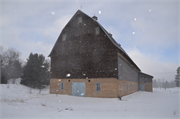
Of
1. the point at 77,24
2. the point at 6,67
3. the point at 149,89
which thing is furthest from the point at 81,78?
the point at 6,67

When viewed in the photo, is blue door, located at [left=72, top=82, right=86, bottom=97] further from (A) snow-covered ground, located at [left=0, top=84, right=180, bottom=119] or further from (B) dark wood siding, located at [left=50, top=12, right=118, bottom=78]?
(A) snow-covered ground, located at [left=0, top=84, right=180, bottom=119]

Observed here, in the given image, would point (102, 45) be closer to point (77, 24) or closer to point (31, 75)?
point (77, 24)

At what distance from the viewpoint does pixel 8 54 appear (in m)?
43.8

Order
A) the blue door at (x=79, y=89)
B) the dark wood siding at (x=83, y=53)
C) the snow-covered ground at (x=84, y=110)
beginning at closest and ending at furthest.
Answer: the snow-covered ground at (x=84, y=110) < the dark wood siding at (x=83, y=53) < the blue door at (x=79, y=89)

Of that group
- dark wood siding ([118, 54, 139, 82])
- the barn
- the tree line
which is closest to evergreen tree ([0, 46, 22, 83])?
the tree line

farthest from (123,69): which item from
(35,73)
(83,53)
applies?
(35,73)

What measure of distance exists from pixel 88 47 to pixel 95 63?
2.74 metres

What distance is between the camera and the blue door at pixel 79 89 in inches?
750

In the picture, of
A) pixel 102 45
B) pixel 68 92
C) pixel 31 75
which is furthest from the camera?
pixel 31 75

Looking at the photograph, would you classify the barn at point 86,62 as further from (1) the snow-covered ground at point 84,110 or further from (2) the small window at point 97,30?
(1) the snow-covered ground at point 84,110

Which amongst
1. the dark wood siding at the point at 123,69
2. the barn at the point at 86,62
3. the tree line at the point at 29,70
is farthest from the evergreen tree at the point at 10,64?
the dark wood siding at the point at 123,69

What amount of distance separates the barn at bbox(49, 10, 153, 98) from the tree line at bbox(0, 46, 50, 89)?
54.2 feet

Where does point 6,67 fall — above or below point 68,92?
above

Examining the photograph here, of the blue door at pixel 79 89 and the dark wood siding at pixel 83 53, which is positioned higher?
the dark wood siding at pixel 83 53
